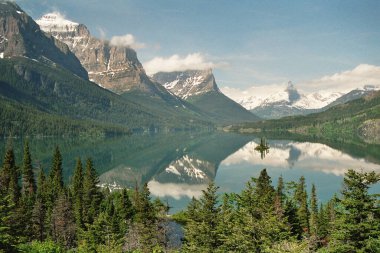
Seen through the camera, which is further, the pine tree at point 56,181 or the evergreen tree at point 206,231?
the pine tree at point 56,181

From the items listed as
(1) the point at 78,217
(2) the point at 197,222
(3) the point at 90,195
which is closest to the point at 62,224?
(1) the point at 78,217

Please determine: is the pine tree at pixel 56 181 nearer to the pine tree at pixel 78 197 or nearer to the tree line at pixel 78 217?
the tree line at pixel 78 217

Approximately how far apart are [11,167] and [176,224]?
4191 cm

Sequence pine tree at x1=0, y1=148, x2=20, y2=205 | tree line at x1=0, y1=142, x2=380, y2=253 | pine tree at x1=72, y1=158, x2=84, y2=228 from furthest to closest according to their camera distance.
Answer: pine tree at x1=0, y1=148, x2=20, y2=205, pine tree at x1=72, y1=158, x2=84, y2=228, tree line at x1=0, y1=142, x2=380, y2=253

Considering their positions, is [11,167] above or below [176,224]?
above

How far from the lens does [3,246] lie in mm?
30047

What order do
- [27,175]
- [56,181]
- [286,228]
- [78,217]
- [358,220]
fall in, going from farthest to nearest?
[27,175], [56,181], [78,217], [286,228], [358,220]

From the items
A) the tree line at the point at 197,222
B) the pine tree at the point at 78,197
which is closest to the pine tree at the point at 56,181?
the tree line at the point at 197,222

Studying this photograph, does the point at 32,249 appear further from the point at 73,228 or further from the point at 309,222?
the point at 309,222

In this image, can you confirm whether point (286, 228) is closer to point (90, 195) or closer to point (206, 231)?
point (206, 231)

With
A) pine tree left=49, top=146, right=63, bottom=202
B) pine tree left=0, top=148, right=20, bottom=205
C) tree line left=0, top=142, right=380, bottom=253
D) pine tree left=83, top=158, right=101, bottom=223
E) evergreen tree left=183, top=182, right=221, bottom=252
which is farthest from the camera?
pine tree left=49, top=146, right=63, bottom=202

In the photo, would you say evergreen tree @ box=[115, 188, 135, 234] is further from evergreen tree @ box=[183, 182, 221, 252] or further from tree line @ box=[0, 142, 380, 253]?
evergreen tree @ box=[183, 182, 221, 252]

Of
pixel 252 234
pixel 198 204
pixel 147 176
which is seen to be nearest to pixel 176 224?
pixel 198 204

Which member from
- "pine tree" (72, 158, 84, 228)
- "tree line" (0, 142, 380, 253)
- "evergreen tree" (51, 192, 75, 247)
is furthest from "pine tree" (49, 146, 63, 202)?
"evergreen tree" (51, 192, 75, 247)
